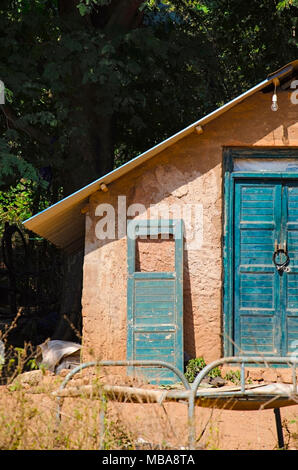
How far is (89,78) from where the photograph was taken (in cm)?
1068

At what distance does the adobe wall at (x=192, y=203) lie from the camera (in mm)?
8492

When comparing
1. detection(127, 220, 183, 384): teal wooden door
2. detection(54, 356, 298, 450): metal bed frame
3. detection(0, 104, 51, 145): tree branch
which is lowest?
detection(54, 356, 298, 450): metal bed frame

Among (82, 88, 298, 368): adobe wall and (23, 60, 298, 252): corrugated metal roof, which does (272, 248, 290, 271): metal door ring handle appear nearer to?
(82, 88, 298, 368): adobe wall

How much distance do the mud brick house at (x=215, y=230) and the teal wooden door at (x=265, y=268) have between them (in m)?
0.01

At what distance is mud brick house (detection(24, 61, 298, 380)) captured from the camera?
849 centimetres

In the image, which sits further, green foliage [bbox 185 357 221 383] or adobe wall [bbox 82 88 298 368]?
adobe wall [bbox 82 88 298 368]

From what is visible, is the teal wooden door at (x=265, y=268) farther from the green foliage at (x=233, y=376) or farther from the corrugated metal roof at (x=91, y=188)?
the corrugated metal roof at (x=91, y=188)

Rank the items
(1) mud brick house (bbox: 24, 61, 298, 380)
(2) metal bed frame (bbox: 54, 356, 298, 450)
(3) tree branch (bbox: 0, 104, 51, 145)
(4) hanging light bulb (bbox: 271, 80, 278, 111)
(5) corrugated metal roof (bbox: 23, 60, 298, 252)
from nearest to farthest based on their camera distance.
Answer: (2) metal bed frame (bbox: 54, 356, 298, 450) → (5) corrugated metal roof (bbox: 23, 60, 298, 252) → (4) hanging light bulb (bbox: 271, 80, 278, 111) → (1) mud brick house (bbox: 24, 61, 298, 380) → (3) tree branch (bbox: 0, 104, 51, 145)

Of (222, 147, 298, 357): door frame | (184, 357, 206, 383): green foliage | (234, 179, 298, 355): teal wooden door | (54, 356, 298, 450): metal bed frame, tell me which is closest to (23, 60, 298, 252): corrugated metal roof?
(222, 147, 298, 357): door frame

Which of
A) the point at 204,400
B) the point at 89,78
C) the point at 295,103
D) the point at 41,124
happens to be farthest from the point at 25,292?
the point at 204,400

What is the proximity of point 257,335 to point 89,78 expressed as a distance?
4595 millimetres

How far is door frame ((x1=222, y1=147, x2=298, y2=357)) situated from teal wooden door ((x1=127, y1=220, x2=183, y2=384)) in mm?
606

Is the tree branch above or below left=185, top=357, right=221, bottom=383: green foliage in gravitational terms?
above

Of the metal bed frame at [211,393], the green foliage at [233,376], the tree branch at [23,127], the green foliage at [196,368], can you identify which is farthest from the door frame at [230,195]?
the tree branch at [23,127]
